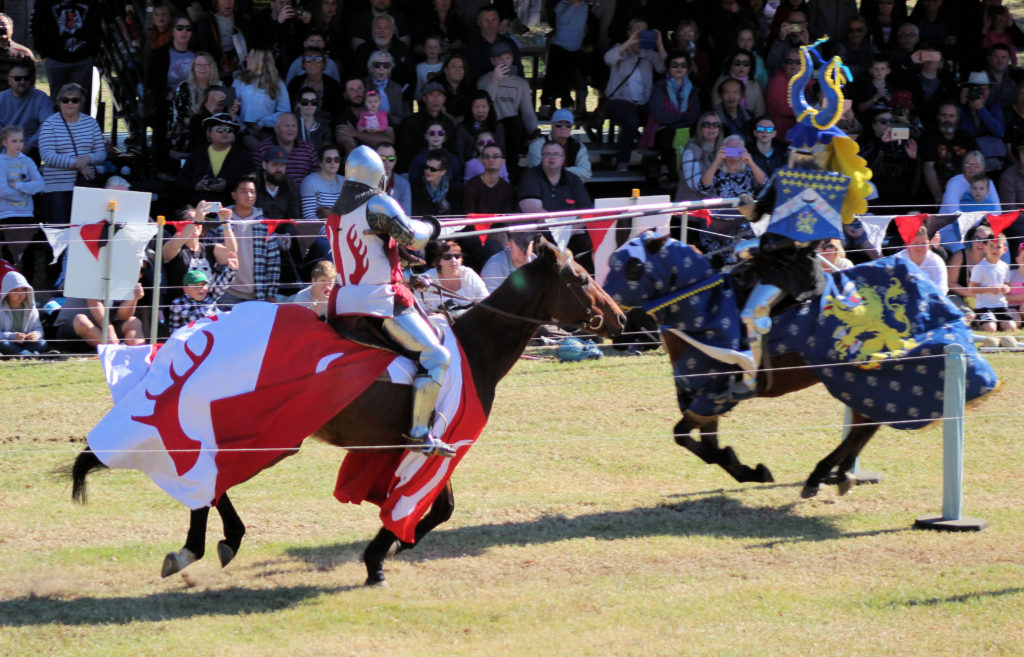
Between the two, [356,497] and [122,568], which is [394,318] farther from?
[122,568]

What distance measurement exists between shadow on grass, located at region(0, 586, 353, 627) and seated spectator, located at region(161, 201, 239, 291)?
4077 millimetres

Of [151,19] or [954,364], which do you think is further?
[151,19]

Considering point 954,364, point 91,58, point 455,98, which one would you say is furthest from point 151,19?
point 954,364

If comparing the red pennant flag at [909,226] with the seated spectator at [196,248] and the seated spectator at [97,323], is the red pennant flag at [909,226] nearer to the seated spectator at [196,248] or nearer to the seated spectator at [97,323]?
the seated spectator at [196,248]

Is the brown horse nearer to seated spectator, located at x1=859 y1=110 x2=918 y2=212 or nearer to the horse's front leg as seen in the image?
the horse's front leg

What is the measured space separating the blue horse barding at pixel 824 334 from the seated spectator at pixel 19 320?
16.0ft

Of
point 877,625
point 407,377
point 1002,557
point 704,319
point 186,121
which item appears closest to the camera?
point 877,625

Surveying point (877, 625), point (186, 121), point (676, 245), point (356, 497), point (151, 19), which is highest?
point (151, 19)

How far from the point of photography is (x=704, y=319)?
301 inches

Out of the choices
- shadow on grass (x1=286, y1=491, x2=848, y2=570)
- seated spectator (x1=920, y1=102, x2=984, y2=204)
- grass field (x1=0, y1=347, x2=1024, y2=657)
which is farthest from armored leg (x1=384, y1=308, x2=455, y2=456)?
seated spectator (x1=920, y1=102, x2=984, y2=204)

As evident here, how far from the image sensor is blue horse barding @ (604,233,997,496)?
7621 millimetres

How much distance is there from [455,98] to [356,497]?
6.32m

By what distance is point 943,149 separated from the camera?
1296cm

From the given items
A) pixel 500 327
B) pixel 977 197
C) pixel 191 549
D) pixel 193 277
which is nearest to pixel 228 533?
pixel 191 549
